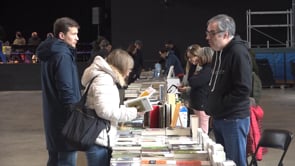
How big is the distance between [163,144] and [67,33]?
3.29 feet

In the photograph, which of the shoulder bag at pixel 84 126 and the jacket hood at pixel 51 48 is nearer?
the shoulder bag at pixel 84 126

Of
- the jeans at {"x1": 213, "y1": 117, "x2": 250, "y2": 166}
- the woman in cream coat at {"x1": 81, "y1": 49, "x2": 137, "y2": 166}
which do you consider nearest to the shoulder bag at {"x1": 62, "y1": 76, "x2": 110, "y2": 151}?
the woman in cream coat at {"x1": 81, "y1": 49, "x2": 137, "y2": 166}

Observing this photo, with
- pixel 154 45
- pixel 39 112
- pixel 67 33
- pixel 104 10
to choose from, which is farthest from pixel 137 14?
pixel 67 33

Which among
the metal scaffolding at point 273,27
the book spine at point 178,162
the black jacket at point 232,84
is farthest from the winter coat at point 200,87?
the metal scaffolding at point 273,27

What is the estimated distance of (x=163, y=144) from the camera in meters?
3.67

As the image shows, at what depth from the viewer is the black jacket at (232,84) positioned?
3.61 m

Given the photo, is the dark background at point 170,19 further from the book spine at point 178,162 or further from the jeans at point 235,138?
the book spine at point 178,162

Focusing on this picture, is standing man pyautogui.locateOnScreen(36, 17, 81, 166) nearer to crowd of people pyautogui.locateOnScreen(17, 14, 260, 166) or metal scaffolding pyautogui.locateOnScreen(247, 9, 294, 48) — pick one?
crowd of people pyautogui.locateOnScreen(17, 14, 260, 166)

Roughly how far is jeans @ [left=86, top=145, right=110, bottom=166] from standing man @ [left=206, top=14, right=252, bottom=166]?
77cm

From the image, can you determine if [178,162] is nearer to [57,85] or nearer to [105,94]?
[105,94]

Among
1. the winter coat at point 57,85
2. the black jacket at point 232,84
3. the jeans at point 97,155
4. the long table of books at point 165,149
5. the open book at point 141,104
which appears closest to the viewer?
the long table of books at point 165,149

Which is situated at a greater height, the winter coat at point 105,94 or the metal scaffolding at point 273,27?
the metal scaffolding at point 273,27

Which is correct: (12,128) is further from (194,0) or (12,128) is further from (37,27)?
(37,27)

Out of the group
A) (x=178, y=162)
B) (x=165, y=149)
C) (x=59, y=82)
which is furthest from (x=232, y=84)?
(x=59, y=82)
